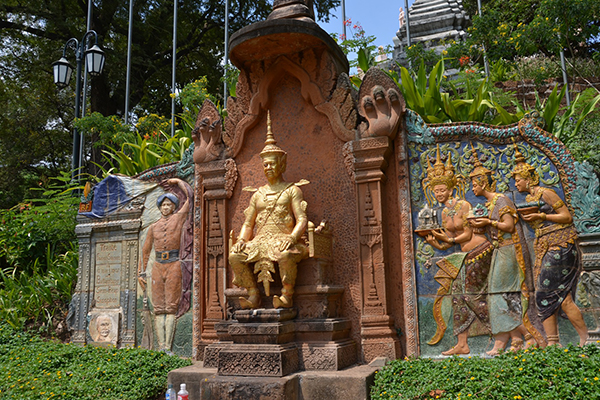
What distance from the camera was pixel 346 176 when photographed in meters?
7.08

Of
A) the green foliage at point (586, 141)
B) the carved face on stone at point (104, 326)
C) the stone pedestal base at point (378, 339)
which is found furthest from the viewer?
the carved face on stone at point (104, 326)

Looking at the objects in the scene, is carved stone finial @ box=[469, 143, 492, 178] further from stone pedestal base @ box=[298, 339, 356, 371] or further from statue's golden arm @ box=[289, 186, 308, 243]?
stone pedestal base @ box=[298, 339, 356, 371]

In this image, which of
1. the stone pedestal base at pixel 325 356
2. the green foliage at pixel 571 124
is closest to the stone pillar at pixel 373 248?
the stone pedestal base at pixel 325 356

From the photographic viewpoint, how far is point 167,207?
8180 millimetres

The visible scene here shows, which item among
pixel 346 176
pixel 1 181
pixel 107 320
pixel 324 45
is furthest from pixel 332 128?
pixel 1 181

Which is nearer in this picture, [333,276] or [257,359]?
[257,359]

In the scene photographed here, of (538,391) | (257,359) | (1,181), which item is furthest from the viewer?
(1,181)

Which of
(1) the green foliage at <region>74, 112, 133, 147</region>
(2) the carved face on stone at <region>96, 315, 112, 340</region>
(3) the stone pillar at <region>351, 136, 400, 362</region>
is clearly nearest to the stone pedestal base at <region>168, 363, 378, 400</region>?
(3) the stone pillar at <region>351, 136, 400, 362</region>

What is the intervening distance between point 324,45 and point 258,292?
3.55 m

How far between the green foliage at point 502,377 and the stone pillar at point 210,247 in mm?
2676

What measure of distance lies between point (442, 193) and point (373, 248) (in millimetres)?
1131

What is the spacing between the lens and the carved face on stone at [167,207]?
26.8 ft

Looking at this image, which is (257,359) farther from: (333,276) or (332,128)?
(332,128)

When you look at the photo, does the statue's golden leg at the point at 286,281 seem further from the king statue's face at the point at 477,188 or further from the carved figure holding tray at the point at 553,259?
the carved figure holding tray at the point at 553,259
